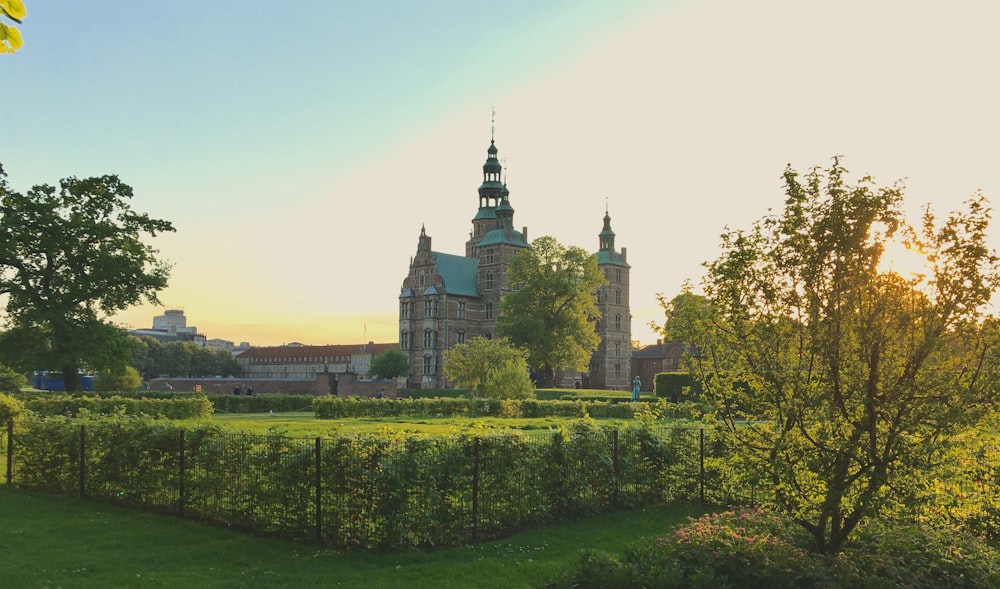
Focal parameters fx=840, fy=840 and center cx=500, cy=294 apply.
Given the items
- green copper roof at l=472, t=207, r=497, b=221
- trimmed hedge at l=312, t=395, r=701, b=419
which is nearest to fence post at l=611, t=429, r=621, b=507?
trimmed hedge at l=312, t=395, r=701, b=419

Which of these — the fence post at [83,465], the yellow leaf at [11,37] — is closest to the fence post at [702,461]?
the fence post at [83,465]

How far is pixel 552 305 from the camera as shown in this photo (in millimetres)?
66250

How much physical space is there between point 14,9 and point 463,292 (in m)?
76.4

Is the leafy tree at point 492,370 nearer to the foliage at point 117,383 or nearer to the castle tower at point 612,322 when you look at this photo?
the foliage at point 117,383

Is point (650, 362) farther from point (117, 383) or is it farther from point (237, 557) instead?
point (237, 557)

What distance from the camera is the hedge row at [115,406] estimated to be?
30.8 metres

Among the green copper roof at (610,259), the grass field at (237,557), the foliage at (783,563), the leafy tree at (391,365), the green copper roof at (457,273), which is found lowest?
the grass field at (237,557)


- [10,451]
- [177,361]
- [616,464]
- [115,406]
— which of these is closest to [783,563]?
[616,464]

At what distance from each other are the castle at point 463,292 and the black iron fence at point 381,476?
62905 mm

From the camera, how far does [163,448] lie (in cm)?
1421

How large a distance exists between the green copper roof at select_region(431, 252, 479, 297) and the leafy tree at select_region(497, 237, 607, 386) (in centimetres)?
1323

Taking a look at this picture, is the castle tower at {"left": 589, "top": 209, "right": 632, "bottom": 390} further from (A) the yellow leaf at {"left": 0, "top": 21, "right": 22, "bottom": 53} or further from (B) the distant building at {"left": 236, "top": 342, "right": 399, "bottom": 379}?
(A) the yellow leaf at {"left": 0, "top": 21, "right": 22, "bottom": 53}

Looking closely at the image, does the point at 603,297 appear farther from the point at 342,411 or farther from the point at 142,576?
the point at 142,576

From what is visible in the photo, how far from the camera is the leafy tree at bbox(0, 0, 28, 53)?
187 inches
